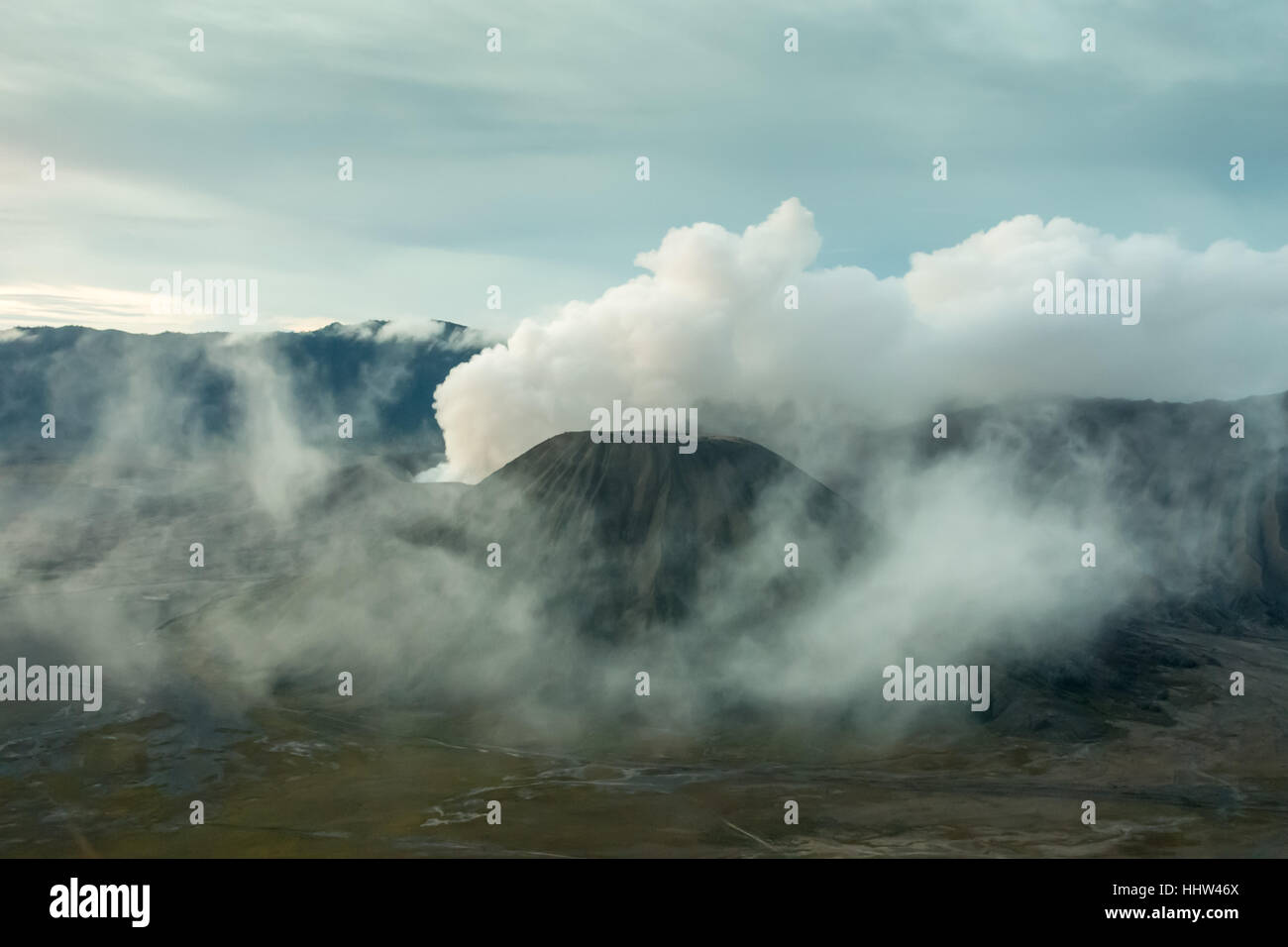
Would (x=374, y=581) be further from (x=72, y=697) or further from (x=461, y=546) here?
(x=72, y=697)

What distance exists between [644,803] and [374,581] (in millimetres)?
66447

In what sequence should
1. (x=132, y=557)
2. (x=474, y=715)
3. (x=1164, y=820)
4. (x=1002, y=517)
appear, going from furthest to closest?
(x=132, y=557), (x=1002, y=517), (x=474, y=715), (x=1164, y=820)

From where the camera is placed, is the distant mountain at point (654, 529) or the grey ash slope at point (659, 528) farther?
the distant mountain at point (654, 529)

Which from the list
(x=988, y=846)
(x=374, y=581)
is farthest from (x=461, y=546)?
(x=988, y=846)

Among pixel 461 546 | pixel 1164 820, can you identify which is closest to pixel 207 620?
pixel 461 546

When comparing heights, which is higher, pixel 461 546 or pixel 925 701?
pixel 461 546

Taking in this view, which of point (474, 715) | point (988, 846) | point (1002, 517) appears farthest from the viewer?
point (1002, 517)

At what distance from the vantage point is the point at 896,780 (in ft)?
290

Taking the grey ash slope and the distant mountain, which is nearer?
the grey ash slope

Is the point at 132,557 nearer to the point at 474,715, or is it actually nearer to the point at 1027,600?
the point at 474,715

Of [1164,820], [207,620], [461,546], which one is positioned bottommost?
[1164,820]

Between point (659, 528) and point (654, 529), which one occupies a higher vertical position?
point (659, 528)

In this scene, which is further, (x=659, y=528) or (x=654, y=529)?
(x=654, y=529)

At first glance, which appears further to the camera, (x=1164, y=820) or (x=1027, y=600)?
(x=1027, y=600)
